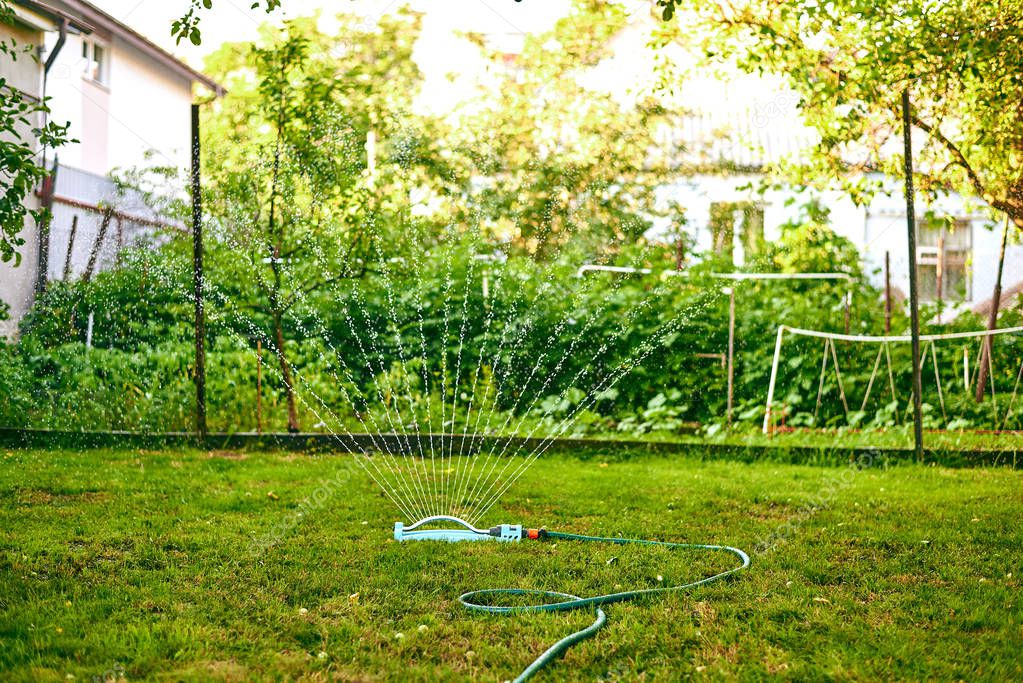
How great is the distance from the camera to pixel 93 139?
59.3ft

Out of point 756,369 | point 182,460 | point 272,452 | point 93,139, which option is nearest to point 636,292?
point 756,369

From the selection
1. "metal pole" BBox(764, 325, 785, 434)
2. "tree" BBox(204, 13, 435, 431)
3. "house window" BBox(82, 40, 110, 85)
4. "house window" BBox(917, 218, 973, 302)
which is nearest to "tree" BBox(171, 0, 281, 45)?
"tree" BBox(204, 13, 435, 431)

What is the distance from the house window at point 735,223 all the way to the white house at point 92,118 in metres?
7.36

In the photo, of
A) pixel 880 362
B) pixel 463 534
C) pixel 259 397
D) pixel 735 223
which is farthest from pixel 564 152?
pixel 463 534

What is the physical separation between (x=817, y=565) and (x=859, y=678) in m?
1.33

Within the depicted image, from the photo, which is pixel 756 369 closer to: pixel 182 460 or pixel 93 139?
pixel 182 460

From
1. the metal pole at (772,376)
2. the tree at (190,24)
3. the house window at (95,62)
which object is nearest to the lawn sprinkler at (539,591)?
the tree at (190,24)

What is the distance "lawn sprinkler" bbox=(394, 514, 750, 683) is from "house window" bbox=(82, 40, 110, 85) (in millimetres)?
15043

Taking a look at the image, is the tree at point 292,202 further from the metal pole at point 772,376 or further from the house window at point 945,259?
the house window at point 945,259

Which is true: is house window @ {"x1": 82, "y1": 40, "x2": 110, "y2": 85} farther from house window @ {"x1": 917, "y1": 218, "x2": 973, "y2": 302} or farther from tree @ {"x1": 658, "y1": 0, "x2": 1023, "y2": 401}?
house window @ {"x1": 917, "y1": 218, "x2": 973, "y2": 302}

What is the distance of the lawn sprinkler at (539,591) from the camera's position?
11.3 ft

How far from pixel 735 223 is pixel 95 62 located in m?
11.7

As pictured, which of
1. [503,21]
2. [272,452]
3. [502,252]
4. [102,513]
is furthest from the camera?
[503,21]

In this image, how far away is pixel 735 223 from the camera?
47.2 ft
